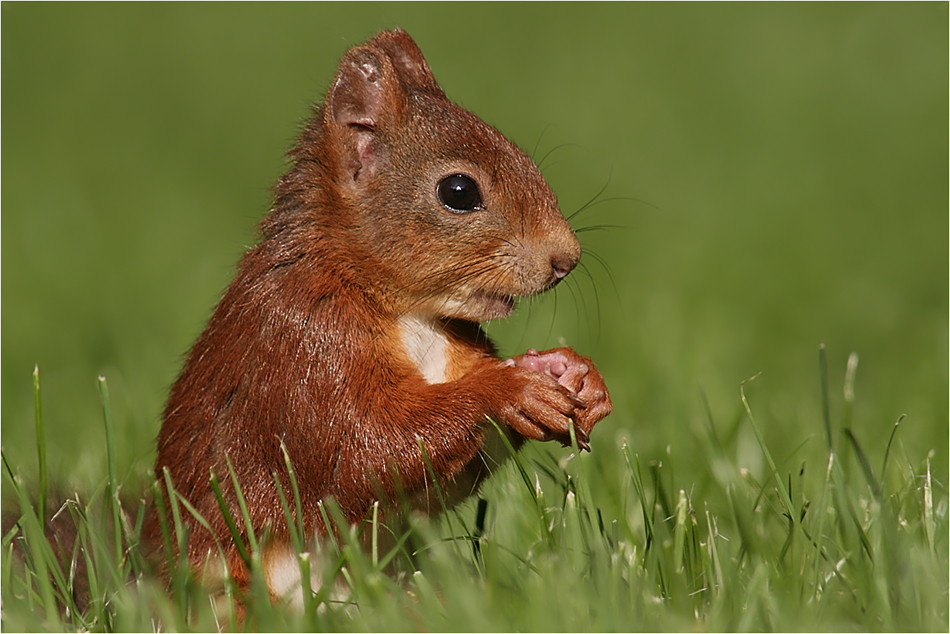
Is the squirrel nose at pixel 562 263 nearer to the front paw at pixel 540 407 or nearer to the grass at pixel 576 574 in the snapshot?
the front paw at pixel 540 407

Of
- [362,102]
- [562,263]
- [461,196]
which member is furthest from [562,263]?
[362,102]

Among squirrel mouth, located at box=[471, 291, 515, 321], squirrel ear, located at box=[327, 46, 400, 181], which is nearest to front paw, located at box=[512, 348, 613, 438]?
squirrel mouth, located at box=[471, 291, 515, 321]

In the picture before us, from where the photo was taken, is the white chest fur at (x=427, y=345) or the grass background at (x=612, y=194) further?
the grass background at (x=612, y=194)

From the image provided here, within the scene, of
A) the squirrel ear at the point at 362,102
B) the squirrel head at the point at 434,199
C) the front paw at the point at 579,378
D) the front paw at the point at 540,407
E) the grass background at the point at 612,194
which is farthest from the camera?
the grass background at the point at 612,194

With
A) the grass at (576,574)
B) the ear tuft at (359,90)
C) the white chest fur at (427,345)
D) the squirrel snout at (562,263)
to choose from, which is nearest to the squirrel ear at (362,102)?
the ear tuft at (359,90)

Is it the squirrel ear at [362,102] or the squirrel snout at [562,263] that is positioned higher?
the squirrel ear at [362,102]

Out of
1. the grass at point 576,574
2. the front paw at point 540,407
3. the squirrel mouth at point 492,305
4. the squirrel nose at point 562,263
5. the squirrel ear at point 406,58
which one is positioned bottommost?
the grass at point 576,574

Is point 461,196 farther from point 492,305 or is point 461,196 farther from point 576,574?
point 576,574

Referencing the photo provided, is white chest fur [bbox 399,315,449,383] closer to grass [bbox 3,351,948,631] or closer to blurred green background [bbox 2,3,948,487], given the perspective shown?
grass [bbox 3,351,948,631]
